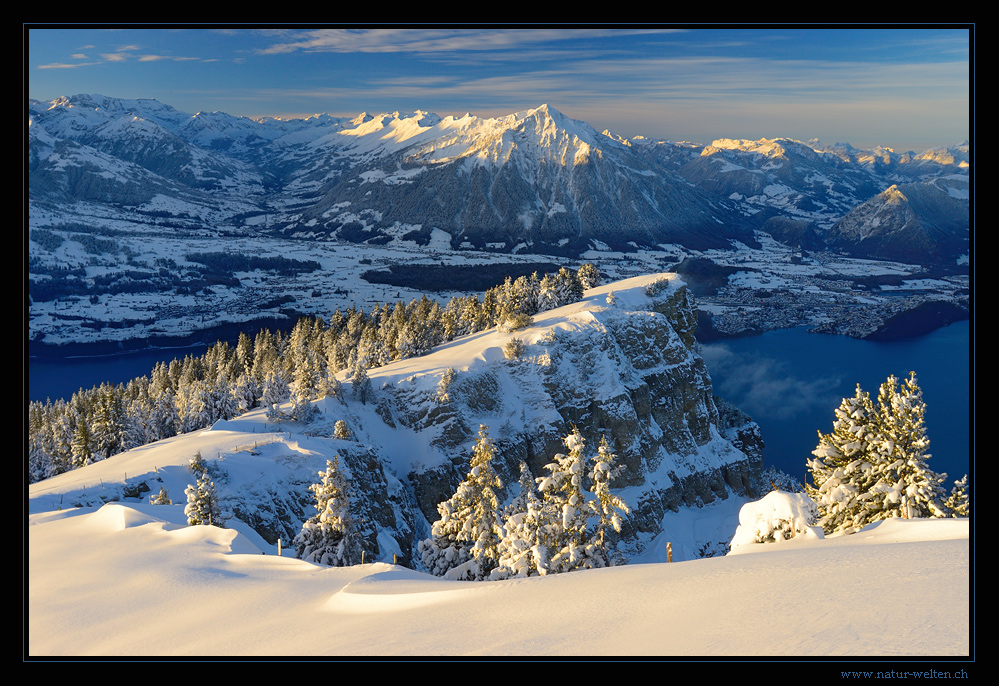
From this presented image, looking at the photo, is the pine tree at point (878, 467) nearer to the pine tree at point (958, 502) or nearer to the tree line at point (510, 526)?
the pine tree at point (958, 502)

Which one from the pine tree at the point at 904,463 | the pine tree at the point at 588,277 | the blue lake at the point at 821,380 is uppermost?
the pine tree at the point at 588,277

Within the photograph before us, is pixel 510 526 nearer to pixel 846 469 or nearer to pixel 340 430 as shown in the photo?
pixel 846 469

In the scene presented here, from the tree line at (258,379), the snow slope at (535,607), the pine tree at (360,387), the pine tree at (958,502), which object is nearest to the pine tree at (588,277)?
the tree line at (258,379)

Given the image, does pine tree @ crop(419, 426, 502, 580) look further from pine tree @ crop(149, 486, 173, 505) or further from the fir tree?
the fir tree

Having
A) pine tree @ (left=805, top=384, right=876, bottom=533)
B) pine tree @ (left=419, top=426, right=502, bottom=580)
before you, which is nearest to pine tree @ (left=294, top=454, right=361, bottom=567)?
pine tree @ (left=419, top=426, right=502, bottom=580)

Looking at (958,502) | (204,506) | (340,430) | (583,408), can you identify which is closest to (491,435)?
(583,408)

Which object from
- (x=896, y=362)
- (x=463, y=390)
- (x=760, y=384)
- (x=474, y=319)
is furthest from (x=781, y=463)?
(x=896, y=362)
